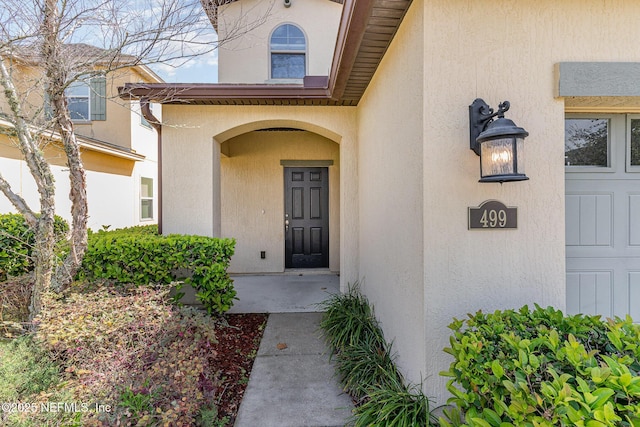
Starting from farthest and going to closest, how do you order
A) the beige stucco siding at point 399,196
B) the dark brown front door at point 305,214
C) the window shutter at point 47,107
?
the dark brown front door at point 305,214, the window shutter at point 47,107, the beige stucco siding at point 399,196

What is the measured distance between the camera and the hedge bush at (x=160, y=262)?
3.98 meters

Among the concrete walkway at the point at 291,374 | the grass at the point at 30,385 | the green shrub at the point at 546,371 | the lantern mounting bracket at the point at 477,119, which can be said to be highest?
the lantern mounting bracket at the point at 477,119

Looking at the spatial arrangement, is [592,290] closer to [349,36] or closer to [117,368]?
[349,36]

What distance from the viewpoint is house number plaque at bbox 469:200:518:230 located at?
7.19 feet

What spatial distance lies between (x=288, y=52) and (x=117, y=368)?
656 centimetres

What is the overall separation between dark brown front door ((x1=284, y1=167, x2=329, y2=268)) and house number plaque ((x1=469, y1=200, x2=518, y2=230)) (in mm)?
5023

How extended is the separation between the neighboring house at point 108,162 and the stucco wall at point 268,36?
170 centimetres

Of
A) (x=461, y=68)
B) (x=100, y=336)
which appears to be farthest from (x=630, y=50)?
(x=100, y=336)

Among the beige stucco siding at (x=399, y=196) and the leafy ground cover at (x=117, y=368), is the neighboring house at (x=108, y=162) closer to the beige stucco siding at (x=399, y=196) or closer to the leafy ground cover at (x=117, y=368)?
the leafy ground cover at (x=117, y=368)

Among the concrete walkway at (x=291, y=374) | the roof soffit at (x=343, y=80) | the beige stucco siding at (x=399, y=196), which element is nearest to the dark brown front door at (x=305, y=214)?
the concrete walkway at (x=291, y=374)

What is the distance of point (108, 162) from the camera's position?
26.5ft

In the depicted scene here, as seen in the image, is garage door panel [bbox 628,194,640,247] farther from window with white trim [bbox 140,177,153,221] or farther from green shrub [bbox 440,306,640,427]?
window with white trim [bbox 140,177,153,221]

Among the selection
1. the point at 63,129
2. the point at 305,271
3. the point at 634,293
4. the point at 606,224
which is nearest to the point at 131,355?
the point at 63,129

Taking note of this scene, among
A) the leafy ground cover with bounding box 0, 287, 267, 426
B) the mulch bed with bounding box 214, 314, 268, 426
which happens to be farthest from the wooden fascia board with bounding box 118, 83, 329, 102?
the mulch bed with bounding box 214, 314, 268, 426
